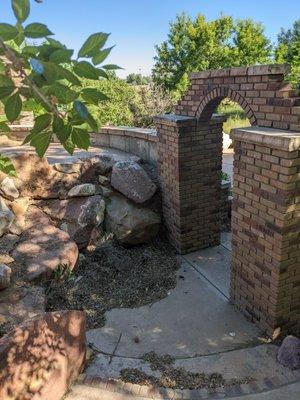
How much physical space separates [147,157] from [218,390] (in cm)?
467

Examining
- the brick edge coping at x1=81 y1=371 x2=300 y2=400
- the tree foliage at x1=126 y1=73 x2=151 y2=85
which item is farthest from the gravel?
the tree foliage at x1=126 y1=73 x2=151 y2=85

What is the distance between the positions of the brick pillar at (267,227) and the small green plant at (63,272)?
2399 mm

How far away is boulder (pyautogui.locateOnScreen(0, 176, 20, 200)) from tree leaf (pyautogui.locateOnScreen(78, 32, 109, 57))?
557cm

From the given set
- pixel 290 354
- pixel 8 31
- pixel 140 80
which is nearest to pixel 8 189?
pixel 290 354

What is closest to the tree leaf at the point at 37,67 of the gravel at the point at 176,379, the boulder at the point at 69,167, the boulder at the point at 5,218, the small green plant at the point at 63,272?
the gravel at the point at 176,379

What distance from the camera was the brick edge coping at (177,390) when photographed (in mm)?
3395

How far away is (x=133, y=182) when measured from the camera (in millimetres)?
6258

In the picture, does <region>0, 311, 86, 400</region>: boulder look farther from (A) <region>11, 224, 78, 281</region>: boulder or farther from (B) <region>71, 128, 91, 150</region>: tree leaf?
(B) <region>71, 128, 91, 150</region>: tree leaf

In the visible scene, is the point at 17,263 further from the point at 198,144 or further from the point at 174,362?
the point at 198,144

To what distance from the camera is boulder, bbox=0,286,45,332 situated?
4.11 metres

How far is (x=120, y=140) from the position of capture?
8172 millimetres

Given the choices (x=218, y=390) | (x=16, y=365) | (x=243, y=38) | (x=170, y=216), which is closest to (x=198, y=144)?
(x=170, y=216)

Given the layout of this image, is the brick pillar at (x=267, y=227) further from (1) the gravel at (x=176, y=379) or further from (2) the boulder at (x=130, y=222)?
(2) the boulder at (x=130, y=222)

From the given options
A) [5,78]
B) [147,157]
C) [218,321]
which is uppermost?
[5,78]
